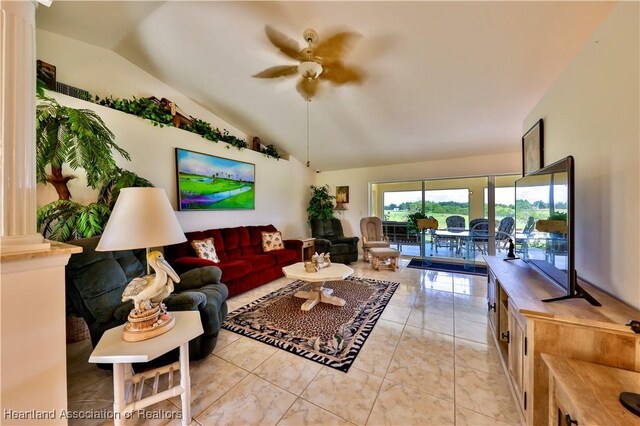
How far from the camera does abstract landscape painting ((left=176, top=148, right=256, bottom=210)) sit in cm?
348

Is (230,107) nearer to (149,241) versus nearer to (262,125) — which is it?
(262,125)

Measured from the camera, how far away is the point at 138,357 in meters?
1.14

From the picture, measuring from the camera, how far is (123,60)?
3.02 m

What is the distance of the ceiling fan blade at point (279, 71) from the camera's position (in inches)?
101

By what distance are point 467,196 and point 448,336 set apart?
3.93 m

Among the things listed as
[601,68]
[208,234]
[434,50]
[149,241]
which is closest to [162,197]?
[149,241]

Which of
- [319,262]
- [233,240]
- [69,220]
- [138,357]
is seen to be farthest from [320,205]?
[138,357]

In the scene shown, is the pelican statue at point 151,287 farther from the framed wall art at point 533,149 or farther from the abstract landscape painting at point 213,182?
the framed wall art at point 533,149

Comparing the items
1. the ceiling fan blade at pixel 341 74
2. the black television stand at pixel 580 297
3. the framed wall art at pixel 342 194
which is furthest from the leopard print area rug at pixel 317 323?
the framed wall art at pixel 342 194

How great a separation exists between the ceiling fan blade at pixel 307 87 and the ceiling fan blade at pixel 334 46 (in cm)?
40

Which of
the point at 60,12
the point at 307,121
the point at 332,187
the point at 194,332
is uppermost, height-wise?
the point at 60,12

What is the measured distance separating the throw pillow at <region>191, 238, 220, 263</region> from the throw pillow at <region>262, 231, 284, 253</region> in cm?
98

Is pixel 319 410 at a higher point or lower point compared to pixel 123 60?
lower

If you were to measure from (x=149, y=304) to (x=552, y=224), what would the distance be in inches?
98.9
